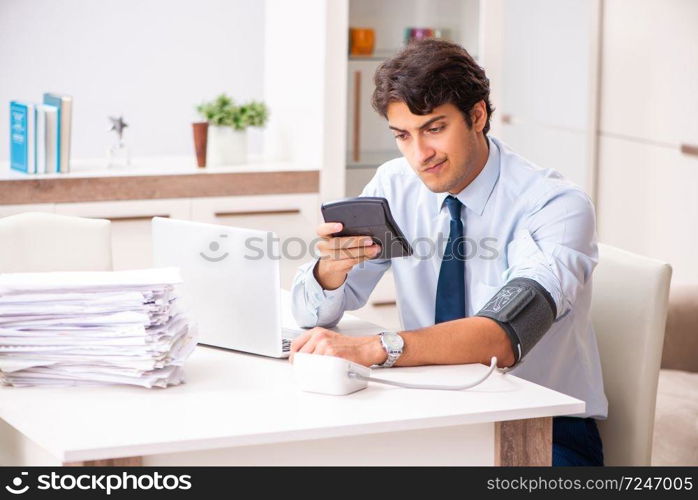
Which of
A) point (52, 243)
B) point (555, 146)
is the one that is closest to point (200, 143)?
point (52, 243)

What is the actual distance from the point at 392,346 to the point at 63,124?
7.42 ft

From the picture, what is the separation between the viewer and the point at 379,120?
4.30 meters

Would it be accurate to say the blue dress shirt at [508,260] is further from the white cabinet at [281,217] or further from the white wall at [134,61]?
the white wall at [134,61]

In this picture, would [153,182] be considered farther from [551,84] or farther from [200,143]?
[551,84]

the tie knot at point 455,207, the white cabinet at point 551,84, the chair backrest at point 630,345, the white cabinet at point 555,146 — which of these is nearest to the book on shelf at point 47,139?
the white cabinet at point 551,84

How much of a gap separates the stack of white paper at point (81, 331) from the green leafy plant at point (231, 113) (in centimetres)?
234

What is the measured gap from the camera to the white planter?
415 centimetres

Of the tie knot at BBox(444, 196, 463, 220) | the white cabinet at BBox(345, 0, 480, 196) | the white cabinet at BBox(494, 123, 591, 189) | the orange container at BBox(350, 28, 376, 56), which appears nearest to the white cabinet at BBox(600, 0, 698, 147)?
the white cabinet at BBox(494, 123, 591, 189)

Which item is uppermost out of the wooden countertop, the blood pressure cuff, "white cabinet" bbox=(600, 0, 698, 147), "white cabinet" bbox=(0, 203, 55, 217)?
"white cabinet" bbox=(600, 0, 698, 147)

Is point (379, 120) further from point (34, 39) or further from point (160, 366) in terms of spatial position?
point (160, 366)

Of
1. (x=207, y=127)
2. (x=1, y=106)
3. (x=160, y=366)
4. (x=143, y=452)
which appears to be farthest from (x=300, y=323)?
(x=1, y=106)

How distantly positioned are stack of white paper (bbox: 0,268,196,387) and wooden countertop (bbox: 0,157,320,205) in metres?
1.99

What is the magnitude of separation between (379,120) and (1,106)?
1.46 m

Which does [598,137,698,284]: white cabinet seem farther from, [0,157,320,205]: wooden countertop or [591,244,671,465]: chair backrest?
[591,244,671,465]: chair backrest
